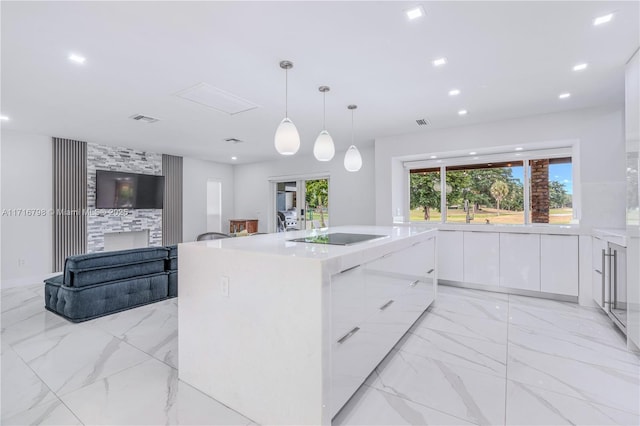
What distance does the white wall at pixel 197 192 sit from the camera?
23.8 feet

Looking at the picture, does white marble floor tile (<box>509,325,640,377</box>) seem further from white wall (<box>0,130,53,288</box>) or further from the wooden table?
white wall (<box>0,130,53,288</box>)

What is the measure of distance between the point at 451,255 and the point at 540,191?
158 centimetres

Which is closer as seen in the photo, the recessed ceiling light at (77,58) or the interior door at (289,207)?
the recessed ceiling light at (77,58)

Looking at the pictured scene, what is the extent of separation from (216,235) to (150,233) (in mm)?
2447

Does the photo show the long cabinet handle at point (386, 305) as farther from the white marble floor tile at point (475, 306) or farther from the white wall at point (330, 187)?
the white wall at point (330, 187)

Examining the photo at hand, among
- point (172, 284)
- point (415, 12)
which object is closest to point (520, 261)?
point (415, 12)

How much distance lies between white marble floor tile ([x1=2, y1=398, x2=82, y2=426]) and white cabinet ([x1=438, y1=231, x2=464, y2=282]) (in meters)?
4.47

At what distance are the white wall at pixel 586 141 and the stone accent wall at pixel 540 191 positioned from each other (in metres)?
0.49

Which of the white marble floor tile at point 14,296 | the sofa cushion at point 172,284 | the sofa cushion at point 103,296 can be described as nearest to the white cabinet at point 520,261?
the sofa cushion at point 172,284

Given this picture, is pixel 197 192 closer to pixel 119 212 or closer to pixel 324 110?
pixel 119 212

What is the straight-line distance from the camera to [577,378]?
2.10 meters

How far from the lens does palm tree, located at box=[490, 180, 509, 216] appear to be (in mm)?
4676

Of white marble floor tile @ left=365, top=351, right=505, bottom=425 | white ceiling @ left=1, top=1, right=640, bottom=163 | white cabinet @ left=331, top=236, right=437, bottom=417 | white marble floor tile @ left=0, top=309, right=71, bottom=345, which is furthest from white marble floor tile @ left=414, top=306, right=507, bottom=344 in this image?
white marble floor tile @ left=0, top=309, right=71, bottom=345

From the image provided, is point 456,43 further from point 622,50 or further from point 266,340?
point 266,340
